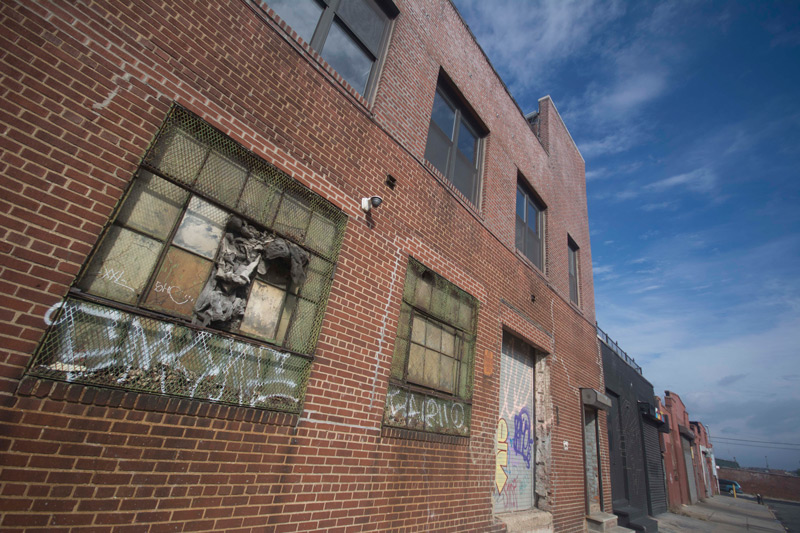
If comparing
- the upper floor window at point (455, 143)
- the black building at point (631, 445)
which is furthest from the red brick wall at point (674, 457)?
the upper floor window at point (455, 143)

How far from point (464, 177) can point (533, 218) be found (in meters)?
3.57

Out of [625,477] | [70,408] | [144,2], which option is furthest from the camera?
[625,477]

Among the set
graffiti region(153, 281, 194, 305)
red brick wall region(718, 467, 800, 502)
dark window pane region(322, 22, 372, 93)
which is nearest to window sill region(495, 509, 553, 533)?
graffiti region(153, 281, 194, 305)

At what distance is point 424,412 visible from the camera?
15.6 ft

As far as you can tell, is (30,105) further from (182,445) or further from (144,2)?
(182,445)

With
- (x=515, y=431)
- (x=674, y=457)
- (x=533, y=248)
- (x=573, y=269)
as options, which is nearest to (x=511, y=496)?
(x=515, y=431)

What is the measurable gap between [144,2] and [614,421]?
15755 mm

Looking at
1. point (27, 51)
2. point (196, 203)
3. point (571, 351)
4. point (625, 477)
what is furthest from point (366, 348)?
point (625, 477)

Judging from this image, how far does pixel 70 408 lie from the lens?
223 cm

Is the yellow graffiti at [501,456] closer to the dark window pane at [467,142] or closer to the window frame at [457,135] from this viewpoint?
the window frame at [457,135]

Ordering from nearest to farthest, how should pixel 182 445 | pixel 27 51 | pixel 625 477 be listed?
pixel 27 51 → pixel 182 445 → pixel 625 477

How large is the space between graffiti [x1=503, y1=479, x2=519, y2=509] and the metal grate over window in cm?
506

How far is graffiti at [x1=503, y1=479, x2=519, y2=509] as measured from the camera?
6398 millimetres

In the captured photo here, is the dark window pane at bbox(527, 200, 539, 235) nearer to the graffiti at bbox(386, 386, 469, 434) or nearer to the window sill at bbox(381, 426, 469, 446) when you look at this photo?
the graffiti at bbox(386, 386, 469, 434)
